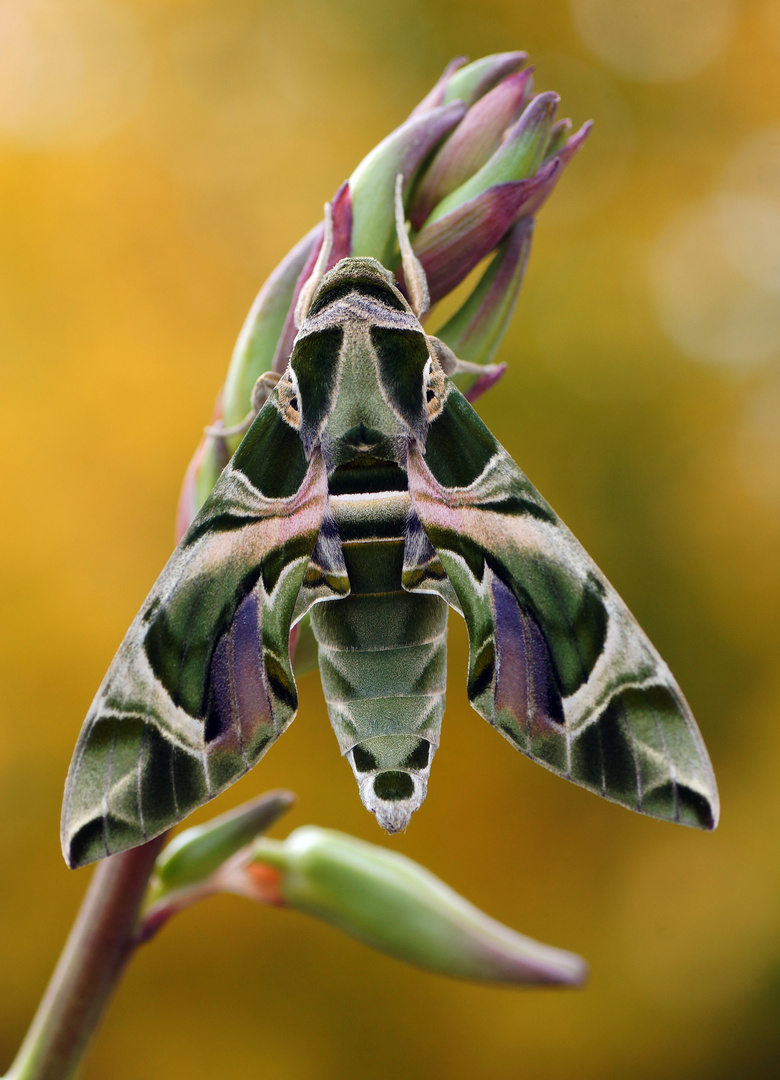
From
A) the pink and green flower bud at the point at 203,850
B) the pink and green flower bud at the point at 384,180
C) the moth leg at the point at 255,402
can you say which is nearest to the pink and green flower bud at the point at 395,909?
the pink and green flower bud at the point at 203,850

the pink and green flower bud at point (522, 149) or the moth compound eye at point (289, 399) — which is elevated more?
the pink and green flower bud at point (522, 149)

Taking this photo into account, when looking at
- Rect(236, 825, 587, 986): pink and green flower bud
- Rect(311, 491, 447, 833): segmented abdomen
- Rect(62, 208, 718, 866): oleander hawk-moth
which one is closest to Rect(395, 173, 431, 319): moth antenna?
Rect(62, 208, 718, 866): oleander hawk-moth

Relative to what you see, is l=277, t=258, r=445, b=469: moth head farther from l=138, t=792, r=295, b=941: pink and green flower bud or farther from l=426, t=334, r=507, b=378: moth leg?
l=138, t=792, r=295, b=941: pink and green flower bud

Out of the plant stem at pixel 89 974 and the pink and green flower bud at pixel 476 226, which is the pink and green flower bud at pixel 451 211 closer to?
the pink and green flower bud at pixel 476 226

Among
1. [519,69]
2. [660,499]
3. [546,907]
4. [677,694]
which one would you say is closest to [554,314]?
[660,499]

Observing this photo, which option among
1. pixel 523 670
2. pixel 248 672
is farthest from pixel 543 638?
pixel 248 672

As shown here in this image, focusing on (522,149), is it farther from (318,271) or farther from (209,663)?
(209,663)
